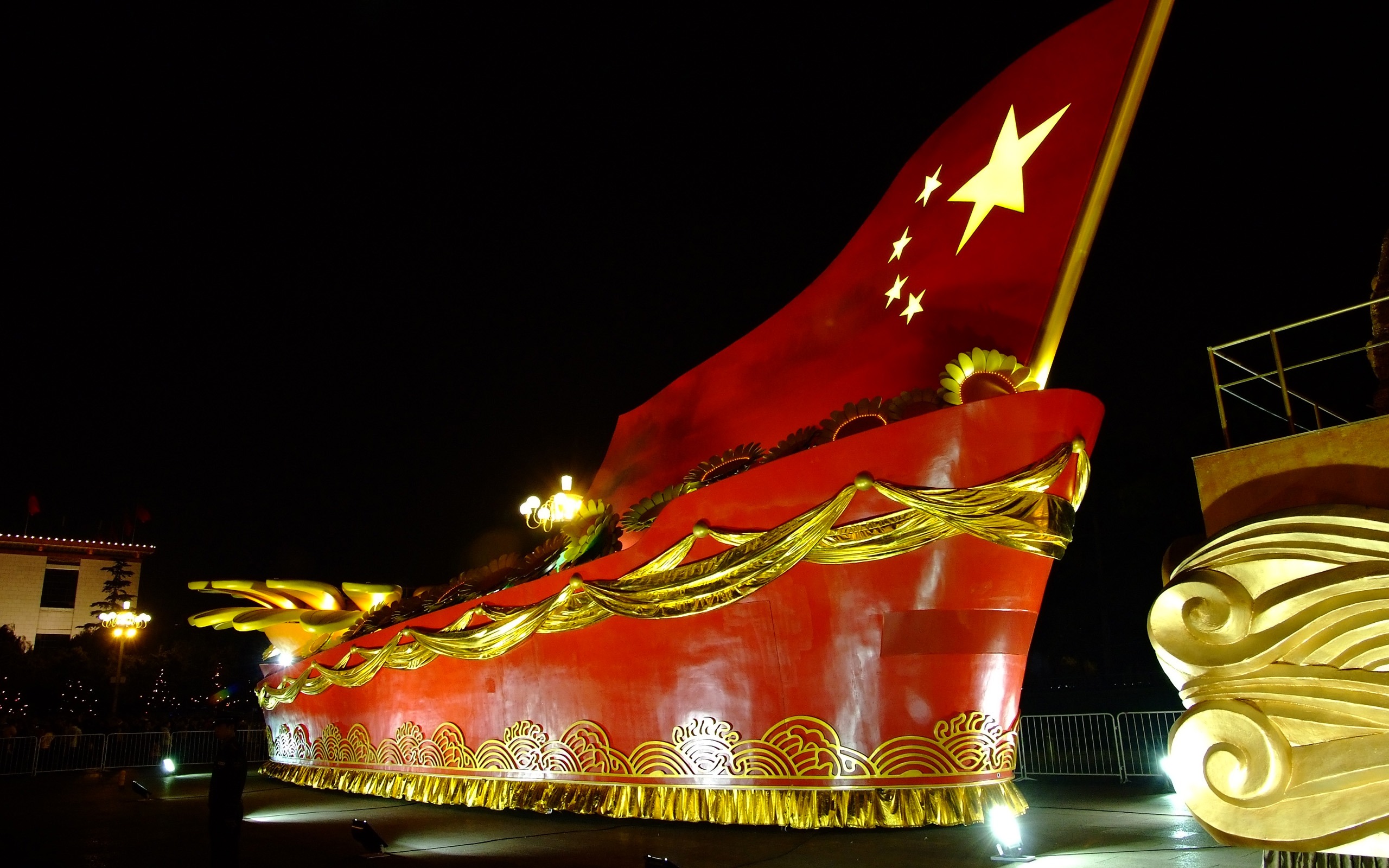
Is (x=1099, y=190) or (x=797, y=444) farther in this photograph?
(x=797, y=444)

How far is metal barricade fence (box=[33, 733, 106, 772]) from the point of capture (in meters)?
16.9

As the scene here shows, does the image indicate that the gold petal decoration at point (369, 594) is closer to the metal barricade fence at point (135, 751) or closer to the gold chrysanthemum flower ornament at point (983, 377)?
the gold chrysanthemum flower ornament at point (983, 377)

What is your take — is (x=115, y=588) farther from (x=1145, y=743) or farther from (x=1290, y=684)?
(x=1290, y=684)

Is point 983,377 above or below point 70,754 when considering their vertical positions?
above

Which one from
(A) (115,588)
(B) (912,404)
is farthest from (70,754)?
(A) (115,588)

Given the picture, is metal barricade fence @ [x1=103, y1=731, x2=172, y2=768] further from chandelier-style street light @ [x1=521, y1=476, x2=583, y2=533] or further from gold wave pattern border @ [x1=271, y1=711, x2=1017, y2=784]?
gold wave pattern border @ [x1=271, y1=711, x2=1017, y2=784]

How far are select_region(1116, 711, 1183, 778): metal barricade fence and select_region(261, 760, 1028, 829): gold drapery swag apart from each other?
5.36 m

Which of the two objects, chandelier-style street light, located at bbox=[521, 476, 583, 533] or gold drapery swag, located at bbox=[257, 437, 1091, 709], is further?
chandelier-style street light, located at bbox=[521, 476, 583, 533]

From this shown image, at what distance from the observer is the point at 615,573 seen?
273 inches

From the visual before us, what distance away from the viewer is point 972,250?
6.21 metres

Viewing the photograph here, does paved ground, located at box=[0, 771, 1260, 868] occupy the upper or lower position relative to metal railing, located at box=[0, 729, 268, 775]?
upper

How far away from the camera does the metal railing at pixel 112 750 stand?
16781mm

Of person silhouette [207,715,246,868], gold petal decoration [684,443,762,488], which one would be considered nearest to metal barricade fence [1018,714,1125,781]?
gold petal decoration [684,443,762,488]

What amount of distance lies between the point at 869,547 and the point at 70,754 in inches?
745
